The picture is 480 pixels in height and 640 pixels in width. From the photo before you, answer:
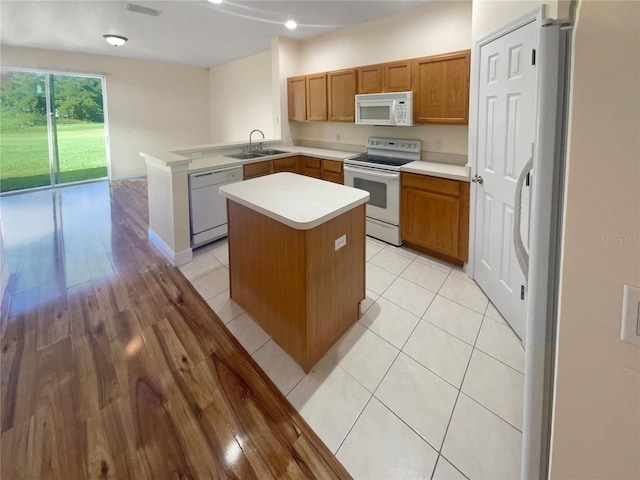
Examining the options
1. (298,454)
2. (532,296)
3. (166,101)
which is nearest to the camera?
(532,296)

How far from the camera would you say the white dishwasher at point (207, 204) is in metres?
3.32

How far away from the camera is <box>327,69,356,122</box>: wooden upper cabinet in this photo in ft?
13.5

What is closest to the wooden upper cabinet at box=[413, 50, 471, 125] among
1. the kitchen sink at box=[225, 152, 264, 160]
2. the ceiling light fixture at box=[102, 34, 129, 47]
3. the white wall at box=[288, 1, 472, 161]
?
the white wall at box=[288, 1, 472, 161]

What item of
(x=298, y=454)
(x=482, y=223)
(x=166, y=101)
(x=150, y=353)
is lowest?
(x=298, y=454)

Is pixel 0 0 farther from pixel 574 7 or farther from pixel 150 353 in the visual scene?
pixel 574 7

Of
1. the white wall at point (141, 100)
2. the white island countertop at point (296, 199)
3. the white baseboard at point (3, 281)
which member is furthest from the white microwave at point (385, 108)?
the white wall at point (141, 100)

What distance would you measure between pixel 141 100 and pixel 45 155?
2.14 metres

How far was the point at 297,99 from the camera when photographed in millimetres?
4910

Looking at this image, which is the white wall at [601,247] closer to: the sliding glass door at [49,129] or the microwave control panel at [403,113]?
the microwave control panel at [403,113]

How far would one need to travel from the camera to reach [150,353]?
1.99 meters

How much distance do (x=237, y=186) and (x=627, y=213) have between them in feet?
6.97

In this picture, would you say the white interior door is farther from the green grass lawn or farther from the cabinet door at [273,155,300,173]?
the green grass lawn

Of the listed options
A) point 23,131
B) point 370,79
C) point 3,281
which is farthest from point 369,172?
point 23,131

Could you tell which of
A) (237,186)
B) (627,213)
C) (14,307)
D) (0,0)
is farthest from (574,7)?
(0,0)
